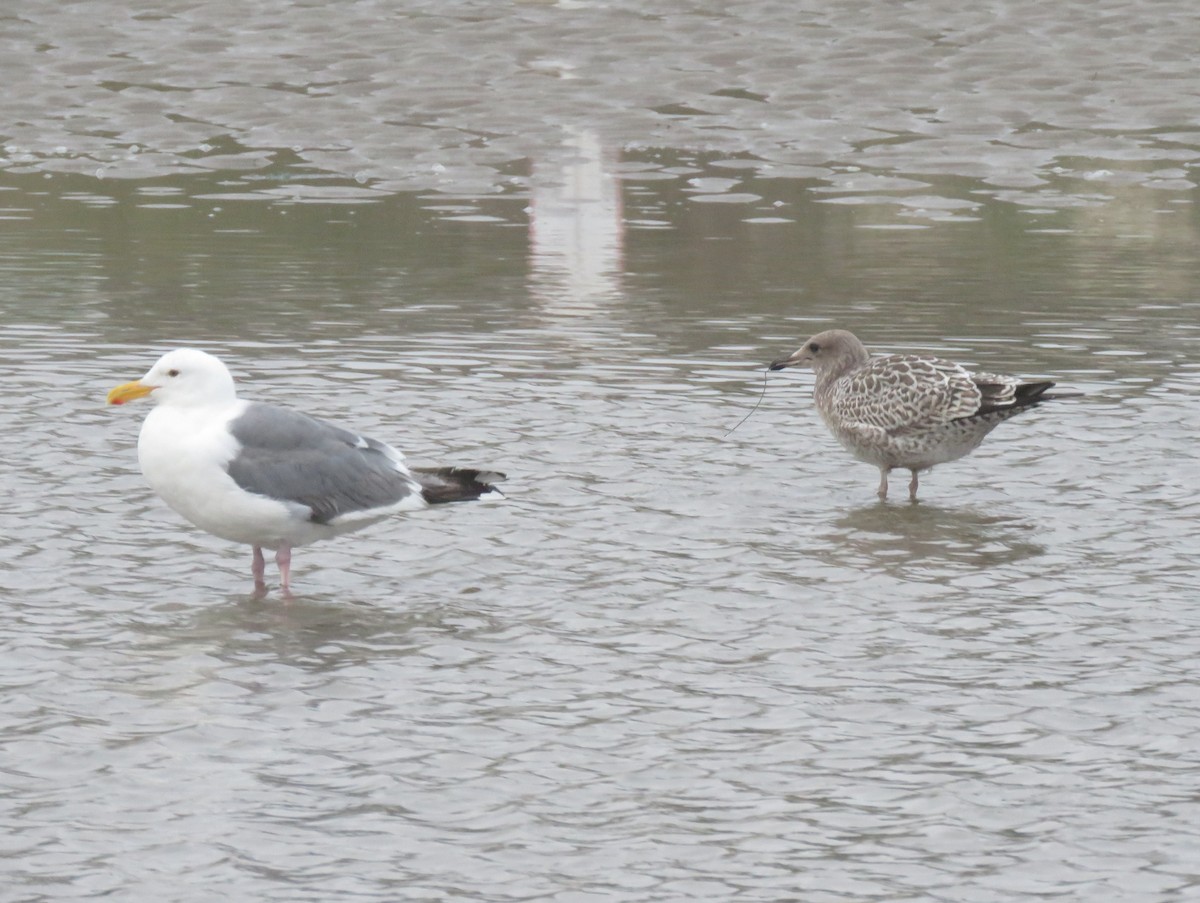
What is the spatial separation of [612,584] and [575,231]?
11.9 meters

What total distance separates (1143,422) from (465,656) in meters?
5.97

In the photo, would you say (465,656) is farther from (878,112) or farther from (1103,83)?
(1103,83)

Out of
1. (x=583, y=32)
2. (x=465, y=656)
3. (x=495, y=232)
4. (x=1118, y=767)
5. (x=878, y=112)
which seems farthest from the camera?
(x=583, y=32)

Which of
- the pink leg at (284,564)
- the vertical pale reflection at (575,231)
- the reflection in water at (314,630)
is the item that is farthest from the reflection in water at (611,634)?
the vertical pale reflection at (575,231)

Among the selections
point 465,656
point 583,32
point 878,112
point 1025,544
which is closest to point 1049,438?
point 1025,544

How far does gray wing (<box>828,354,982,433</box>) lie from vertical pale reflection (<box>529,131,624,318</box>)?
5.39 meters

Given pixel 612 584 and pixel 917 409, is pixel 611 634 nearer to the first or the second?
pixel 612 584

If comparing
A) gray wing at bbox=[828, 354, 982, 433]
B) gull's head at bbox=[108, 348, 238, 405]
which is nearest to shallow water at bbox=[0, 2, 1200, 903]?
gray wing at bbox=[828, 354, 982, 433]

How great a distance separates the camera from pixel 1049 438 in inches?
519

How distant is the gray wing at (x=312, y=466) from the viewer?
9.84 m

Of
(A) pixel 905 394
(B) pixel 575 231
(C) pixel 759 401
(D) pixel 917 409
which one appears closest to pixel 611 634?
(D) pixel 917 409

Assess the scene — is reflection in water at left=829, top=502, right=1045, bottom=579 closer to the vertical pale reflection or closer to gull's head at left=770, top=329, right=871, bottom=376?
gull's head at left=770, top=329, right=871, bottom=376

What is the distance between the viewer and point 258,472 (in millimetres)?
9812

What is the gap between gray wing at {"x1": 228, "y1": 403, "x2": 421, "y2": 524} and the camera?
387 inches
